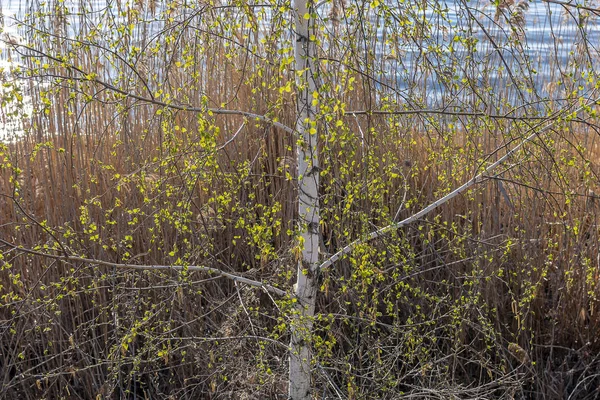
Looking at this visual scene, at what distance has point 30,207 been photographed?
3326 millimetres

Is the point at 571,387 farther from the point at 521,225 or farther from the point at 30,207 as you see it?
the point at 30,207

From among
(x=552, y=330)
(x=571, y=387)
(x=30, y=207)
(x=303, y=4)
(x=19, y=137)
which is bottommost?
(x=571, y=387)

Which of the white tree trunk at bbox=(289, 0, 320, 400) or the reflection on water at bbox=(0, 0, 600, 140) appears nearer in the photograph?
the reflection on water at bbox=(0, 0, 600, 140)

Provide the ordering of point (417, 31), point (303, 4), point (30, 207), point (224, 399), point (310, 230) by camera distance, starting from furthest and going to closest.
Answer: point (30, 207), point (224, 399), point (310, 230), point (303, 4), point (417, 31)

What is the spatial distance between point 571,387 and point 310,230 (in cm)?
174

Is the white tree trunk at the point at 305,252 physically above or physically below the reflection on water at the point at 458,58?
below

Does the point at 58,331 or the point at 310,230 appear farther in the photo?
the point at 58,331

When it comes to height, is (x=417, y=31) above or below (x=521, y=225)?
above

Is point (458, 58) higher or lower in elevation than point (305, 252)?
higher

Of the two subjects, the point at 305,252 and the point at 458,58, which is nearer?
the point at 458,58

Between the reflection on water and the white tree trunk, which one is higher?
the reflection on water

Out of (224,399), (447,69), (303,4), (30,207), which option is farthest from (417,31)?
(30,207)

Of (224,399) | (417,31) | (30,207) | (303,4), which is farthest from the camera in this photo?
(30,207)

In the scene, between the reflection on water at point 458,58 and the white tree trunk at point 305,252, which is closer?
the reflection on water at point 458,58
